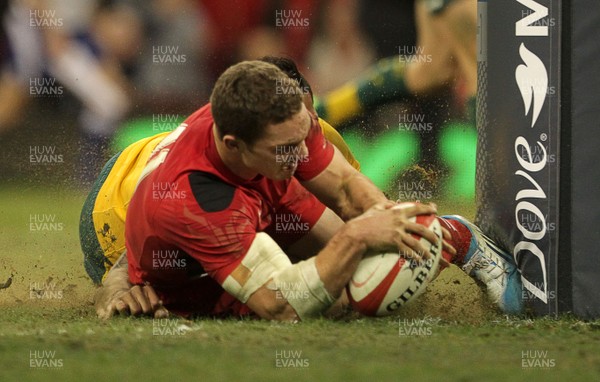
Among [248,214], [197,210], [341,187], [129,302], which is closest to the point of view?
[197,210]

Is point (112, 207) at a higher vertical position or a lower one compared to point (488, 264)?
higher

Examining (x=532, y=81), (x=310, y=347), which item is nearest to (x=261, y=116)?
(x=310, y=347)

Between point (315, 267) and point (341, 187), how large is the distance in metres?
0.76

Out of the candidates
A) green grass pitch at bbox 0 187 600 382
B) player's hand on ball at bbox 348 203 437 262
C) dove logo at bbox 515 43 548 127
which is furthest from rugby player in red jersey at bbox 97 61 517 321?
dove logo at bbox 515 43 548 127

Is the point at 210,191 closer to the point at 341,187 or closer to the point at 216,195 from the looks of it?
the point at 216,195

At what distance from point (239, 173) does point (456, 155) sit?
5.69m

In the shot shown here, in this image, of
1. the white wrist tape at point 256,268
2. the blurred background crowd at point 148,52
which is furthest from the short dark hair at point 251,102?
the blurred background crowd at point 148,52

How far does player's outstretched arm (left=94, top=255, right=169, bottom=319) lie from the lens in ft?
18.0

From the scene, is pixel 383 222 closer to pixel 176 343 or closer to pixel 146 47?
pixel 176 343

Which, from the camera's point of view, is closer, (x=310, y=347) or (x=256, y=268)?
(x=310, y=347)

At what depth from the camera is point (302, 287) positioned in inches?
197

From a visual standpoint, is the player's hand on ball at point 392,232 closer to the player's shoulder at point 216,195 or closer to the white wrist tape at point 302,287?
the white wrist tape at point 302,287

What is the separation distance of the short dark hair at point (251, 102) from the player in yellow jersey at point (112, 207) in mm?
1351

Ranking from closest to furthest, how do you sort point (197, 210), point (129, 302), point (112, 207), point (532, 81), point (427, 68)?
point (197, 210)
point (532, 81)
point (129, 302)
point (112, 207)
point (427, 68)
